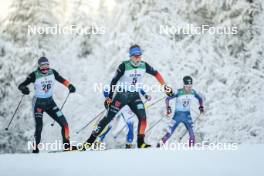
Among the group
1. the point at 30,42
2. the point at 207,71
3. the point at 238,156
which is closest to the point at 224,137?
the point at 207,71

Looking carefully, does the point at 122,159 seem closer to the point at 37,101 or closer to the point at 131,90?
the point at 131,90

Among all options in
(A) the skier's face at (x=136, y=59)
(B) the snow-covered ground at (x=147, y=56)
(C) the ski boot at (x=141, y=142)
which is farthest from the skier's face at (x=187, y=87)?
(C) the ski boot at (x=141, y=142)

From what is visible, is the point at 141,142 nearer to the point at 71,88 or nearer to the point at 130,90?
the point at 130,90

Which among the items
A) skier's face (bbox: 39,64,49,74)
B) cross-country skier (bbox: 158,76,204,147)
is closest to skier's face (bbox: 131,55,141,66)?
cross-country skier (bbox: 158,76,204,147)

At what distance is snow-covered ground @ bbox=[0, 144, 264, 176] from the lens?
5441 millimetres

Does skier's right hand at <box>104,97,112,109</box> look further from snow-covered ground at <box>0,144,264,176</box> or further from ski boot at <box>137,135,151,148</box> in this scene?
snow-covered ground at <box>0,144,264,176</box>

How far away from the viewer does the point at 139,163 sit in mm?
5707

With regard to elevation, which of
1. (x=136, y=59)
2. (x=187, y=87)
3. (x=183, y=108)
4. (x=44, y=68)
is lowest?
(x=183, y=108)

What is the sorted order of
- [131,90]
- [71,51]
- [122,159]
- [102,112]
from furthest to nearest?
[71,51] < [102,112] < [131,90] < [122,159]

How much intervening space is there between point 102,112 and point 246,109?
294 centimetres

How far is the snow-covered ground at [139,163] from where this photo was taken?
5.44 m

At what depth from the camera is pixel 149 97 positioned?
24.2ft

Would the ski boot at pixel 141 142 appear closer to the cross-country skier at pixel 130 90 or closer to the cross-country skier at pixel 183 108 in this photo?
the cross-country skier at pixel 130 90

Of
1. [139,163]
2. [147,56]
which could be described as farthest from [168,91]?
[139,163]
